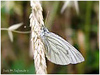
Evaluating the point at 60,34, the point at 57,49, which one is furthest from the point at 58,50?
the point at 60,34

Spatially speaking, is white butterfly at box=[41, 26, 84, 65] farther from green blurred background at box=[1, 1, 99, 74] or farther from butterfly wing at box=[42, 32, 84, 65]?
green blurred background at box=[1, 1, 99, 74]

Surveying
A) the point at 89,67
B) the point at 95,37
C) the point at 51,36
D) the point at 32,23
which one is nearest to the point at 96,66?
the point at 89,67

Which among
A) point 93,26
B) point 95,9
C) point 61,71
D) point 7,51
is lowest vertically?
point 61,71

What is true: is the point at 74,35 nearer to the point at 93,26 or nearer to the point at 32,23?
the point at 93,26

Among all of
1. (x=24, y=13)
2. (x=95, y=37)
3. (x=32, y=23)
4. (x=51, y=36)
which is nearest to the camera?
(x=32, y=23)

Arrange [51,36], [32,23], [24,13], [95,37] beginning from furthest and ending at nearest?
1. [95,37]
2. [24,13]
3. [51,36]
4. [32,23]

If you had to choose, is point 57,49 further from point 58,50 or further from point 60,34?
point 60,34

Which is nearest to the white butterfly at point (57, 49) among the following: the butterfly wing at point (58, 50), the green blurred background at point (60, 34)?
the butterfly wing at point (58, 50)
